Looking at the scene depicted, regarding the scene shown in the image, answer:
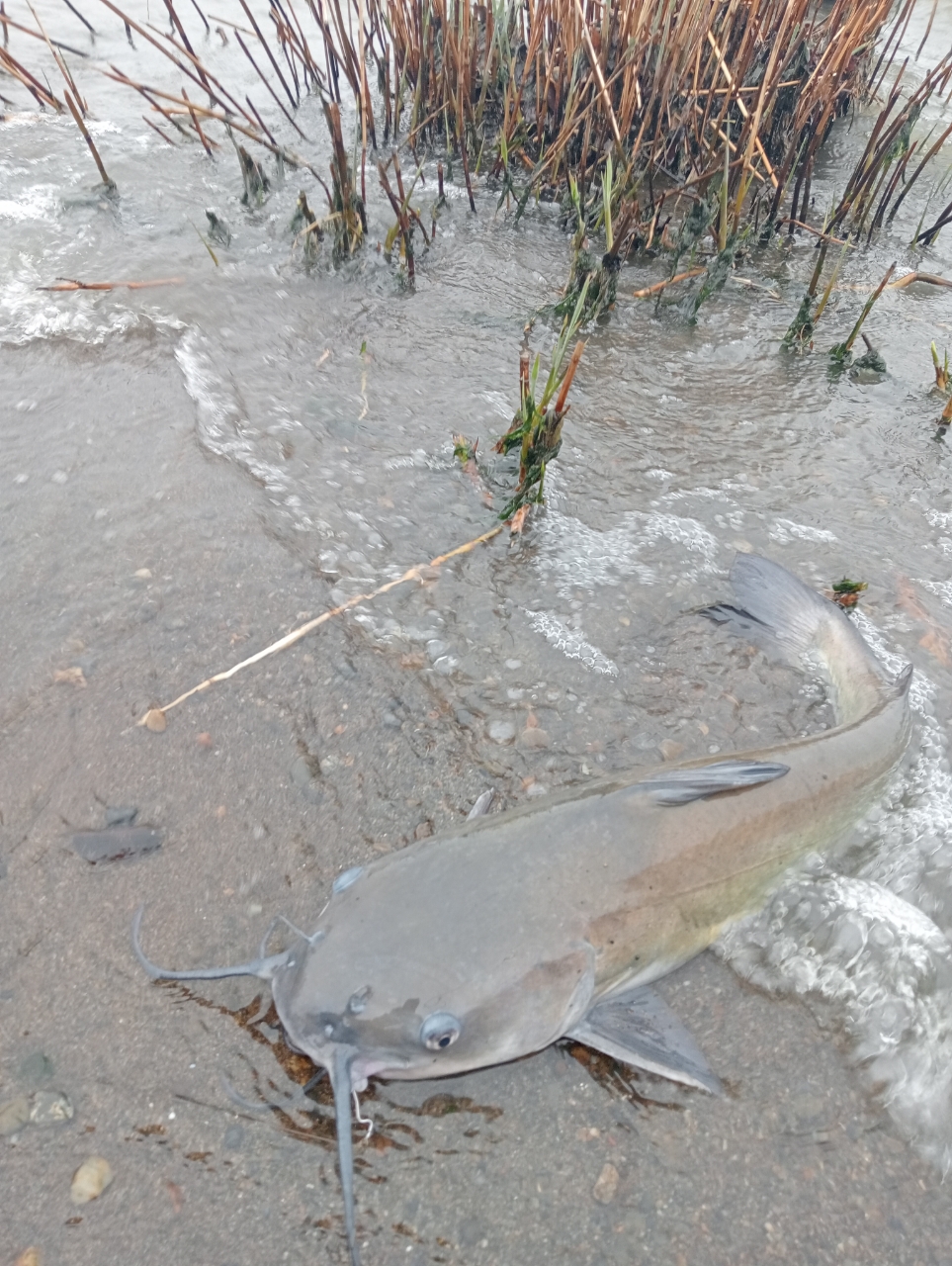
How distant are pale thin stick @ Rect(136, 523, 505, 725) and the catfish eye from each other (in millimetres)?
1357

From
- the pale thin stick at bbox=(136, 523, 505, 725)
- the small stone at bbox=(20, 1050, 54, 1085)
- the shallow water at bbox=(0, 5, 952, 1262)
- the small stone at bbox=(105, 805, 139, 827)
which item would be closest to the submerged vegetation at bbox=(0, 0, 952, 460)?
the shallow water at bbox=(0, 5, 952, 1262)

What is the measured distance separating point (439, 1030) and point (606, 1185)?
0.58 metres

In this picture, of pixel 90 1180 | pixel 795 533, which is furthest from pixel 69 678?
pixel 795 533

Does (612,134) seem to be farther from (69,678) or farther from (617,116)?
(69,678)

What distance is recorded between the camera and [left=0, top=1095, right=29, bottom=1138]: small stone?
5.92ft

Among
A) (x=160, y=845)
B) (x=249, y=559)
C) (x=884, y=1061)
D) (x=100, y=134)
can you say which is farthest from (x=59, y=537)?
(x=100, y=134)

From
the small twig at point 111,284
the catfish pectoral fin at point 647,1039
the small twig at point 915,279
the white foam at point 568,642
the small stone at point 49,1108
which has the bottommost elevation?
the small stone at point 49,1108

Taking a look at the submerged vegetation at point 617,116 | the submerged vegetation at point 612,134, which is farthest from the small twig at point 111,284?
the submerged vegetation at point 617,116

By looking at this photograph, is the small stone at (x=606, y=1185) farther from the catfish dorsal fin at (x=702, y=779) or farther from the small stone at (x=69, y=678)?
the small stone at (x=69, y=678)

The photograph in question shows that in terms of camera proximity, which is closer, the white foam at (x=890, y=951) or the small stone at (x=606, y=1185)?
the small stone at (x=606, y=1185)

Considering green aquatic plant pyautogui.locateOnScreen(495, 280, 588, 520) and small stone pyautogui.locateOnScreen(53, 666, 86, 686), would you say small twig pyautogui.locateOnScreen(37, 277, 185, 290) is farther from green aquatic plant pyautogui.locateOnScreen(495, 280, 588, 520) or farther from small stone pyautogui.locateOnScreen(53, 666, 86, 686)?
small stone pyautogui.locateOnScreen(53, 666, 86, 686)

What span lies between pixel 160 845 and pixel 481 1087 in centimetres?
107

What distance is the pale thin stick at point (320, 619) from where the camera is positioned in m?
2.69

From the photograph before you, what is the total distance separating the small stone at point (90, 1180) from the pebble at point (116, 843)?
0.73 metres
